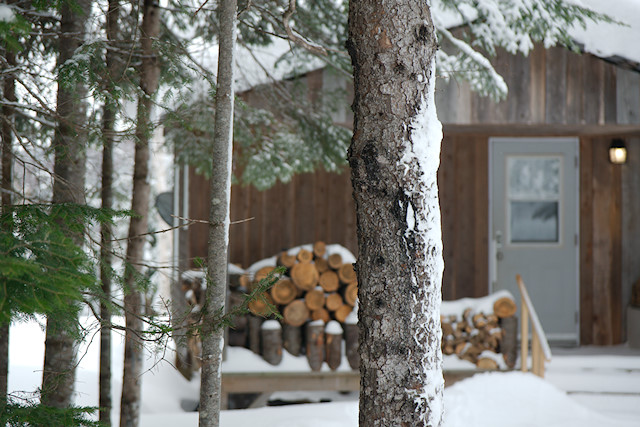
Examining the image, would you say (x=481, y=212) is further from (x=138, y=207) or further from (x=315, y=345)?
(x=138, y=207)

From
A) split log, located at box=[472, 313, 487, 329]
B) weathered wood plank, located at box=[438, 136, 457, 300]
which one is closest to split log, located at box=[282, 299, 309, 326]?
split log, located at box=[472, 313, 487, 329]

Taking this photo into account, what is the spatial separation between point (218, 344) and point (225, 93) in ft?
4.30

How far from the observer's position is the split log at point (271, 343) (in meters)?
6.94

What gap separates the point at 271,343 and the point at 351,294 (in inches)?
39.9

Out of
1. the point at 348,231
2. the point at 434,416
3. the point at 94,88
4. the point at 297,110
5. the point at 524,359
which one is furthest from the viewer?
the point at 348,231

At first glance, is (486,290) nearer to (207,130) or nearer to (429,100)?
(207,130)

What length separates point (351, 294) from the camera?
7051mm

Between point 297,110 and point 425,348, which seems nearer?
point 425,348

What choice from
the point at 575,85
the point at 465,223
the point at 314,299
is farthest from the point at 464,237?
the point at 314,299

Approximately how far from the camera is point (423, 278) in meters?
3.07

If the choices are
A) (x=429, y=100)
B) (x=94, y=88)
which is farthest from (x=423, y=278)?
(x=94, y=88)

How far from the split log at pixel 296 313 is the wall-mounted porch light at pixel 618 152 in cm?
476

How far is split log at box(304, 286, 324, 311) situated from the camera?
700 centimetres

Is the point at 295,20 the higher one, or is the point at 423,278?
the point at 295,20
